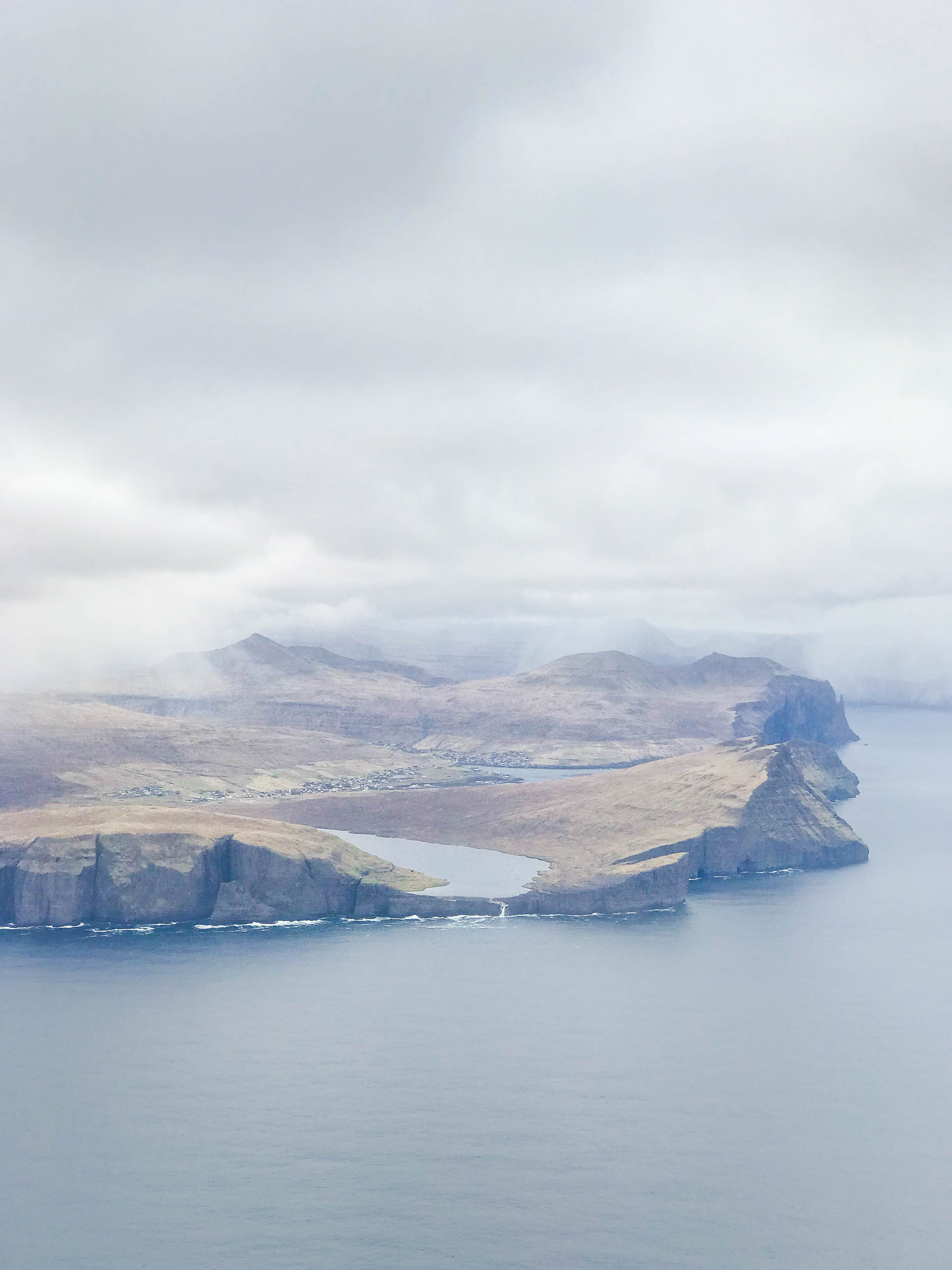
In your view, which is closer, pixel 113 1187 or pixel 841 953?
pixel 113 1187

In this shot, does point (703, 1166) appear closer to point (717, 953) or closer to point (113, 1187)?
point (113, 1187)

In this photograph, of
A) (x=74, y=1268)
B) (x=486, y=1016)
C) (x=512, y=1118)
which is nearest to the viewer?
(x=74, y=1268)

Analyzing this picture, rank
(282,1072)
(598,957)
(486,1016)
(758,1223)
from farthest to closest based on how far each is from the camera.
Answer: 1. (598,957)
2. (486,1016)
3. (282,1072)
4. (758,1223)

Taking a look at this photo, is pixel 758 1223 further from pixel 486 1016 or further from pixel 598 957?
pixel 598 957

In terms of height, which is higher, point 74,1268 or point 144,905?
point 144,905

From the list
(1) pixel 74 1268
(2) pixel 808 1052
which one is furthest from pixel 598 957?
(1) pixel 74 1268

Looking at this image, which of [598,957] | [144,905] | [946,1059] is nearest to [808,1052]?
[946,1059]
